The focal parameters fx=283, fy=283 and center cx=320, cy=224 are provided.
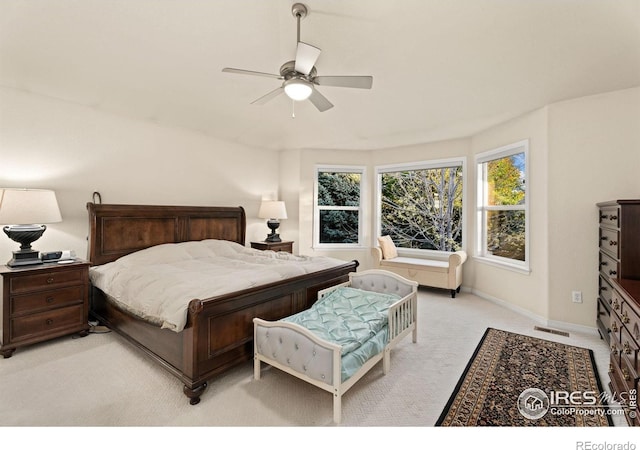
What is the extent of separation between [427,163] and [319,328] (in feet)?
12.7

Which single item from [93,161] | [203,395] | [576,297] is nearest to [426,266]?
[576,297]

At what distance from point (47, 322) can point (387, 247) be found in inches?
173

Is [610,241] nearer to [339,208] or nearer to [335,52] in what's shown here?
[335,52]

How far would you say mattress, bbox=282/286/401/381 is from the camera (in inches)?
74.1

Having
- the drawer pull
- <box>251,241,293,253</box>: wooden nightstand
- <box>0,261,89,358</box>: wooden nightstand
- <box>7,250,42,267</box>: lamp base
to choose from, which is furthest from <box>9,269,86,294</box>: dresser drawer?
the drawer pull

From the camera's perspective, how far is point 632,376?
153 cm

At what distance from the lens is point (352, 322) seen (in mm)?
2166

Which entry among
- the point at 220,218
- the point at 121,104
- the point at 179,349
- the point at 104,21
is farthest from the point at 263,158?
the point at 179,349

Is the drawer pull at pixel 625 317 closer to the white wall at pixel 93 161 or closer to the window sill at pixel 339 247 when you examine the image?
the window sill at pixel 339 247

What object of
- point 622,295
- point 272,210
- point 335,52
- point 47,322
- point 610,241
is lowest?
point 47,322

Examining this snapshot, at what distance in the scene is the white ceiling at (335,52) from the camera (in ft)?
6.02

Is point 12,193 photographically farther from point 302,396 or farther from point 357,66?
point 357,66

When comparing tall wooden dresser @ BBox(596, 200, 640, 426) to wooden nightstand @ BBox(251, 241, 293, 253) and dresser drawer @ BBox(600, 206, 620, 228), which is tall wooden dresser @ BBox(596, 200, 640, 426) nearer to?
dresser drawer @ BBox(600, 206, 620, 228)

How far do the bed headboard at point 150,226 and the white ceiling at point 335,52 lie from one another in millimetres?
1222
